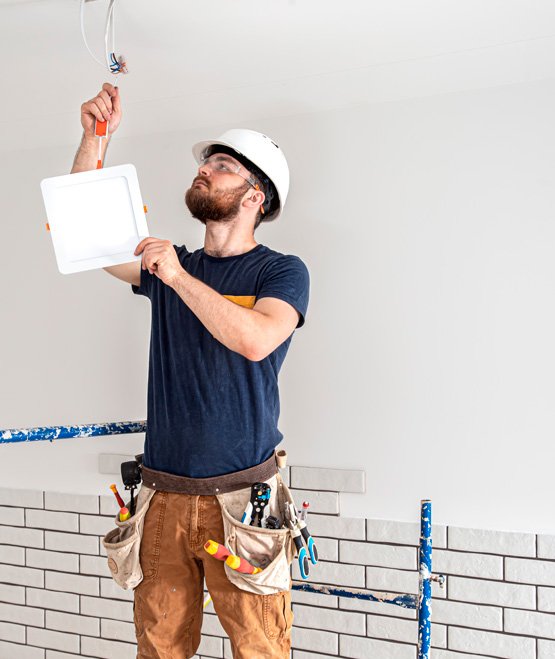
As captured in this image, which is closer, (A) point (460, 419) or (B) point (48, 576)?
A: (A) point (460, 419)

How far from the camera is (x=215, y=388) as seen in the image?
1605 mm

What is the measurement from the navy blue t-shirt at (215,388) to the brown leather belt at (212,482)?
0.05ft

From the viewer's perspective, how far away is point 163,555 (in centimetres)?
162

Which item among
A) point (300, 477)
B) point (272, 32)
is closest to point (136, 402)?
point (300, 477)

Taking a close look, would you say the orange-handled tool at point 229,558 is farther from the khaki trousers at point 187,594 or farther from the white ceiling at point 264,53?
the white ceiling at point 264,53

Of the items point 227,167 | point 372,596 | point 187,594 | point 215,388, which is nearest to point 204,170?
point 227,167

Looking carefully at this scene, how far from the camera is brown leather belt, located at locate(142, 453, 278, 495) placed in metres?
1.58

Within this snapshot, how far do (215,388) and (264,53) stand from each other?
3.01 ft

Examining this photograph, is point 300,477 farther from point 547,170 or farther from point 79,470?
point 547,170

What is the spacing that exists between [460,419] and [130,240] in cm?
111

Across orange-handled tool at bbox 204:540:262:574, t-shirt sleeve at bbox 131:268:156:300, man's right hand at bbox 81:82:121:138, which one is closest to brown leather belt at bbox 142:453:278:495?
orange-handled tool at bbox 204:540:262:574

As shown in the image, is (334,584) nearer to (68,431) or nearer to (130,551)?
(130,551)

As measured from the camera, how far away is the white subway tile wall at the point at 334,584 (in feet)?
6.71

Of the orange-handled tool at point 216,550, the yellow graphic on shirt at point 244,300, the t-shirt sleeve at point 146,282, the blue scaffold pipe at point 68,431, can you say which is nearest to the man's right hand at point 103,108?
the t-shirt sleeve at point 146,282
